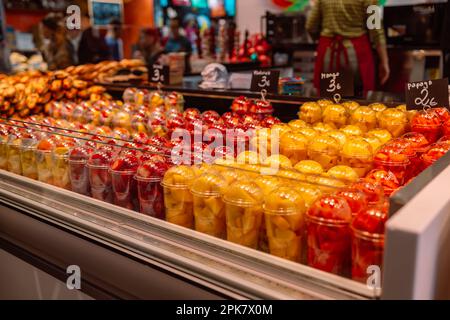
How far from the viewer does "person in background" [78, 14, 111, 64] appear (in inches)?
238

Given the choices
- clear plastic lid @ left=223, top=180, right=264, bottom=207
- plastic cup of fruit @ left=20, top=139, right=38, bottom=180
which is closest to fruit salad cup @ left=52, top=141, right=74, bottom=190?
plastic cup of fruit @ left=20, top=139, right=38, bottom=180

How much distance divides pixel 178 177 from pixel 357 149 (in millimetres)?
627

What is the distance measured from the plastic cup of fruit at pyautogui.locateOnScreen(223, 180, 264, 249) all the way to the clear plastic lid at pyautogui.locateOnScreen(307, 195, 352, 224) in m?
0.18

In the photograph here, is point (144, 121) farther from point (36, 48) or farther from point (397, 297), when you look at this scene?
point (36, 48)

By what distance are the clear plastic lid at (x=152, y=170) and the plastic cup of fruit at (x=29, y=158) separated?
27.3 inches

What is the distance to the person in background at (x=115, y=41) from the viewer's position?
7.25 meters

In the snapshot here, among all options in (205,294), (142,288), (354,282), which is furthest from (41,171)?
(354,282)

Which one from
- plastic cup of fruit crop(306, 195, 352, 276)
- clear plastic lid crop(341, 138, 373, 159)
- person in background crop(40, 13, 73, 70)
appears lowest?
plastic cup of fruit crop(306, 195, 352, 276)

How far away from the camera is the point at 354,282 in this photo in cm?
112

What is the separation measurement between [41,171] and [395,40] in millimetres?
4708

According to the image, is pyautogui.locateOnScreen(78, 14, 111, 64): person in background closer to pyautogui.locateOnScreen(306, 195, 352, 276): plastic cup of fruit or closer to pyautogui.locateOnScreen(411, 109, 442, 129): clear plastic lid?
pyautogui.locateOnScreen(411, 109, 442, 129): clear plastic lid

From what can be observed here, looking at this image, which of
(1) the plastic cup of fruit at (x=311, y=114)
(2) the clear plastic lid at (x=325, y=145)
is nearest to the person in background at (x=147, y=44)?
(1) the plastic cup of fruit at (x=311, y=114)

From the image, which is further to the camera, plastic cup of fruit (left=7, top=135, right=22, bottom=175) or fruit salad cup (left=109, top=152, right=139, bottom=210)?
plastic cup of fruit (left=7, top=135, right=22, bottom=175)

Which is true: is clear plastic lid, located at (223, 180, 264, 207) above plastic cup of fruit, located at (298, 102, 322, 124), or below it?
below
